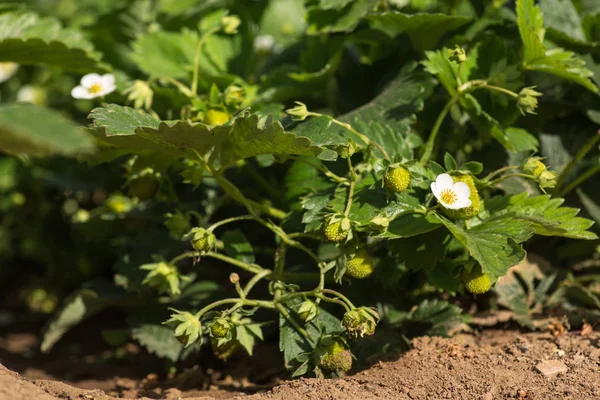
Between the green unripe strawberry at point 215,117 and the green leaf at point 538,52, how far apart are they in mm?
778

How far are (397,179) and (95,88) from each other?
1.00 meters

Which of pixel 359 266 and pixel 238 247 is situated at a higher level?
pixel 359 266

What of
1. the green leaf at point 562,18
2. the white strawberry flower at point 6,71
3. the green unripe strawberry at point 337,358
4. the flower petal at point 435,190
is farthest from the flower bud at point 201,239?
the white strawberry flower at point 6,71

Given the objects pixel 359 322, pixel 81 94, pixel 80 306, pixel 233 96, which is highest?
pixel 233 96

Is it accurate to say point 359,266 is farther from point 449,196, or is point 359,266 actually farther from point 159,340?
point 159,340

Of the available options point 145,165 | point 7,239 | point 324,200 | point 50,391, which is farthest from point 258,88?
point 7,239

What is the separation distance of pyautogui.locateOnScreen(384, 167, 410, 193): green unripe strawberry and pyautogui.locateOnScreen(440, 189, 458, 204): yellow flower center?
0.08 m

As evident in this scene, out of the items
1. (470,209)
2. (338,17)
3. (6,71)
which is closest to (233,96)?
(338,17)

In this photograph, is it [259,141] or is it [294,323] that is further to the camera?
[294,323]

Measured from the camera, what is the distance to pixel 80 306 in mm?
2242

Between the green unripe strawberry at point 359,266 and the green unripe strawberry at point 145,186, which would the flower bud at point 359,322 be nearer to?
the green unripe strawberry at point 359,266

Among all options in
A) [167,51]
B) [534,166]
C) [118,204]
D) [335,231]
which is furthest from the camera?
[118,204]

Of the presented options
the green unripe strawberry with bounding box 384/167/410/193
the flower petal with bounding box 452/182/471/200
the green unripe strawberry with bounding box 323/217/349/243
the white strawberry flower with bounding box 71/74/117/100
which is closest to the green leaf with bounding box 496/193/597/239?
the flower petal with bounding box 452/182/471/200

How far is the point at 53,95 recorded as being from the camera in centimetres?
337
